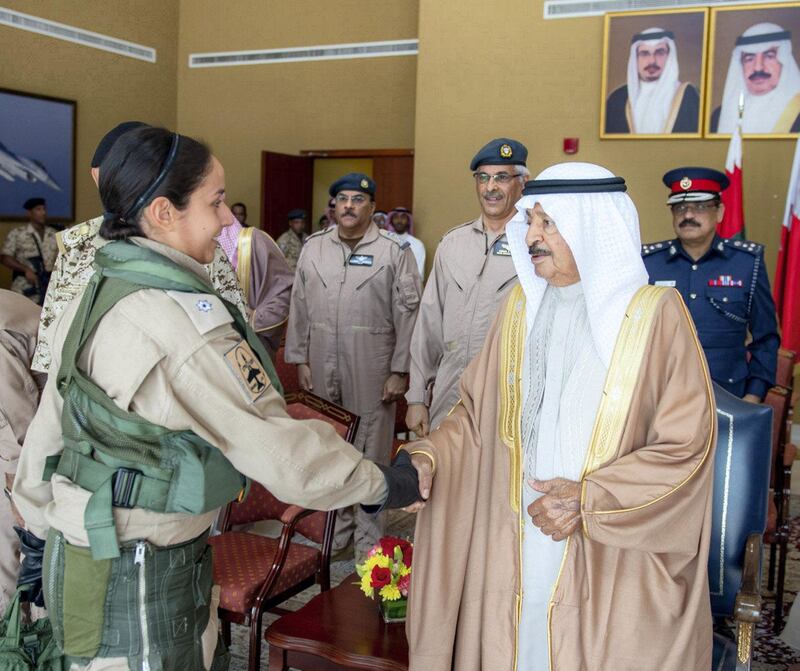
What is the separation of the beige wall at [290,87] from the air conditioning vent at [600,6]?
9.66 feet

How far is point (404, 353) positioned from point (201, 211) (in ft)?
8.12

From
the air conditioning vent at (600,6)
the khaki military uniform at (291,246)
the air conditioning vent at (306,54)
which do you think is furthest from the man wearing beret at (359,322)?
the air conditioning vent at (306,54)

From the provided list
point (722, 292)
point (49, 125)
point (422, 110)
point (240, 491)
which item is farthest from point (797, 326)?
point (49, 125)

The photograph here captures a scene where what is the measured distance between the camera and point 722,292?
3732mm

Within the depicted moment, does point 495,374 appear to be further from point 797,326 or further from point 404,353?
point 797,326

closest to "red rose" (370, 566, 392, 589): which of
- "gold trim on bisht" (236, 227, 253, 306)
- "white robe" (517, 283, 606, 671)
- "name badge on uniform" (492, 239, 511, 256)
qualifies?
"white robe" (517, 283, 606, 671)

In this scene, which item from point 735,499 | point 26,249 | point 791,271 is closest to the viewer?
point 735,499

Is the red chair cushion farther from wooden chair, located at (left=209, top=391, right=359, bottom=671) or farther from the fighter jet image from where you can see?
the fighter jet image

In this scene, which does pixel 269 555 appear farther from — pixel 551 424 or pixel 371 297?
pixel 371 297

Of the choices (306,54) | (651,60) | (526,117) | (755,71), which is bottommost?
(526,117)

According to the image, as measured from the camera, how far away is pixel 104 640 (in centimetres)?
147

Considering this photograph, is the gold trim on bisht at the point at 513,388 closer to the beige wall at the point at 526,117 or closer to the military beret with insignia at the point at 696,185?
the military beret with insignia at the point at 696,185

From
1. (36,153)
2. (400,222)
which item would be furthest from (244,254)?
(36,153)

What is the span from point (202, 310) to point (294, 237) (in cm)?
883
